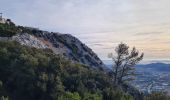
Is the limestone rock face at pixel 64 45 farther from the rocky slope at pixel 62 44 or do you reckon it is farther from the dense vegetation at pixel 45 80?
the dense vegetation at pixel 45 80

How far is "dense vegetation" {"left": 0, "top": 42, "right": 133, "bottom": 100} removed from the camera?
58219 mm

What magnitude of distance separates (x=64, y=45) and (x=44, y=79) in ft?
129

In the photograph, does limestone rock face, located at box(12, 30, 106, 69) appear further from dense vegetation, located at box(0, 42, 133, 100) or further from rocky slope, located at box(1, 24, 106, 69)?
dense vegetation, located at box(0, 42, 133, 100)

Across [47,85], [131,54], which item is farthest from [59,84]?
[131,54]

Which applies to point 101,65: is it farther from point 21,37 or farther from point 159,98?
point 159,98

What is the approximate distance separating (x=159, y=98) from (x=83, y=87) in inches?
452

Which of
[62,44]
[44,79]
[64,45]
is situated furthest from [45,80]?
[62,44]

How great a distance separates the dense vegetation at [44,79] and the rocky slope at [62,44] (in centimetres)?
1610

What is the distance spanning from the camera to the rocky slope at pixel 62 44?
8618 centimetres

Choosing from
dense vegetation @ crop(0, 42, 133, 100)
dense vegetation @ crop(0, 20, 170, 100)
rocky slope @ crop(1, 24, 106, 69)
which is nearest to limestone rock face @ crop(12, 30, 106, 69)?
rocky slope @ crop(1, 24, 106, 69)

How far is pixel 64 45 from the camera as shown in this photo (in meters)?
97.7

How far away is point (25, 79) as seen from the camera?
58.6 meters

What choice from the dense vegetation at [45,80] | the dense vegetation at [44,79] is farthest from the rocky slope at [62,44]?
the dense vegetation at [44,79]

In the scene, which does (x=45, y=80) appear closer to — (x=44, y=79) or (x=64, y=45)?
(x=44, y=79)
